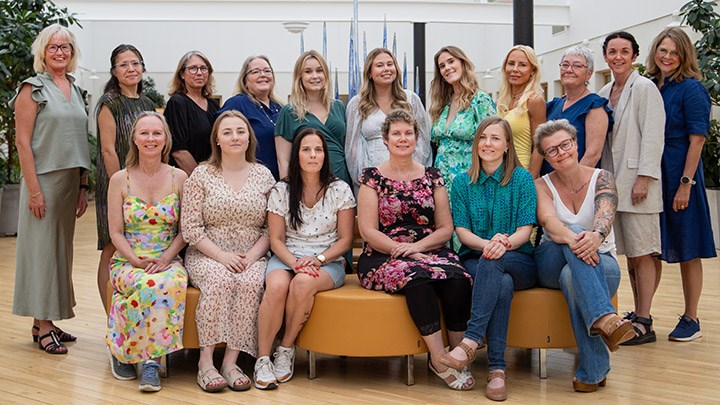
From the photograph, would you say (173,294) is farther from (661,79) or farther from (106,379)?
(661,79)

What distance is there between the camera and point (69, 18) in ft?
31.4

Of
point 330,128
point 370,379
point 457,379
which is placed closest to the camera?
point 457,379

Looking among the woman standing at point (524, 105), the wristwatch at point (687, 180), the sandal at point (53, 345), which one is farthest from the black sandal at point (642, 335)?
the sandal at point (53, 345)

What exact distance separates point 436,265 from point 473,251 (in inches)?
13.2

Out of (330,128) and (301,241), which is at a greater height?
(330,128)

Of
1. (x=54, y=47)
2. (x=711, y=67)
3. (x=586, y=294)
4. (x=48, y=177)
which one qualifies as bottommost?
(x=586, y=294)

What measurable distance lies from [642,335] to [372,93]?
211cm

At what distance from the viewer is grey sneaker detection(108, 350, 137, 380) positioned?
4.28 meters

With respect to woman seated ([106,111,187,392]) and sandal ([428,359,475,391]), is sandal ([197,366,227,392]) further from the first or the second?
sandal ([428,359,475,391])

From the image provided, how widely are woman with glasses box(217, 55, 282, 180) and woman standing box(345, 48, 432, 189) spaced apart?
47cm

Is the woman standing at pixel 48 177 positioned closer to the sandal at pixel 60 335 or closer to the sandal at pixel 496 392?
the sandal at pixel 60 335

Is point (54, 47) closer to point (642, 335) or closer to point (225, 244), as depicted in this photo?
point (225, 244)

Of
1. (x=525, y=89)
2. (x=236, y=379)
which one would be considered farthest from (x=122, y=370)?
(x=525, y=89)

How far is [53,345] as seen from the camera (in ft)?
15.8
